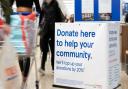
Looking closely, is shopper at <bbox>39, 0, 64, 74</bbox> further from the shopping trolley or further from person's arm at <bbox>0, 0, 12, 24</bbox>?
person's arm at <bbox>0, 0, 12, 24</bbox>

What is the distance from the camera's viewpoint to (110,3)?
4676 mm

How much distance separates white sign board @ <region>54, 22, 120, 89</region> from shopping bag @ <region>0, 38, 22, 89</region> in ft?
6.57

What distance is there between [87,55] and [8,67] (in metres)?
2.10

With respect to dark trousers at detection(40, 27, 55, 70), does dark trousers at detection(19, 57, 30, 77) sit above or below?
below

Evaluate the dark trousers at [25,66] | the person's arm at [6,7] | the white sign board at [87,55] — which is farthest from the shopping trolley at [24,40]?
the dark trousers at [25,66]

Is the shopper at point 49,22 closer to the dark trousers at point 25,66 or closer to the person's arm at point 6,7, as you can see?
the dark trousers at point 25,66

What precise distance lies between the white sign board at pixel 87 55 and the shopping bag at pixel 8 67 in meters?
2.00

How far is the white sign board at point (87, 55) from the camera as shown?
413cm

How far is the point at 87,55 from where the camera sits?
421cm

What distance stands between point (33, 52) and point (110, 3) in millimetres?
1632

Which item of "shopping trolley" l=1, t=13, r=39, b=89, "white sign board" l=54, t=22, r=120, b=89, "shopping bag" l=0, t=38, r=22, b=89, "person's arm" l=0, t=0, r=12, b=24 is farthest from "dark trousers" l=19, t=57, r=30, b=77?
"shopping bag" l=0, t=38, r=22, b=89

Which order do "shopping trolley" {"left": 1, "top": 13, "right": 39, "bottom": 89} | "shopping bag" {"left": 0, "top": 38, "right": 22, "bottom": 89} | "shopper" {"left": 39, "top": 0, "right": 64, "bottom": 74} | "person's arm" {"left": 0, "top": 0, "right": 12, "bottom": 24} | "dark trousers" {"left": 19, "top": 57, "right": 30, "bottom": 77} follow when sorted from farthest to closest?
"shopper" {"left": 39, "top": 0, "right": 64, "bottom": 74} → "dark trousers" {"left": 19, "top": 57, "right": 30, "bottom": 77} → "shopping trolley" {"left": 1, "top": 13, "right": 39, "bottom": 89} → "person's arm" {"left": 0, "top": 0, "right": 12, "bottom": 24} → "shopping bag" {"left": 0, "top": 38, "right": 22, "bottom": 89}

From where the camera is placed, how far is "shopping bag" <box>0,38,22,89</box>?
2.17 meters

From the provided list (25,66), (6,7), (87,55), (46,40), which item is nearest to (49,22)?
(46,40)
